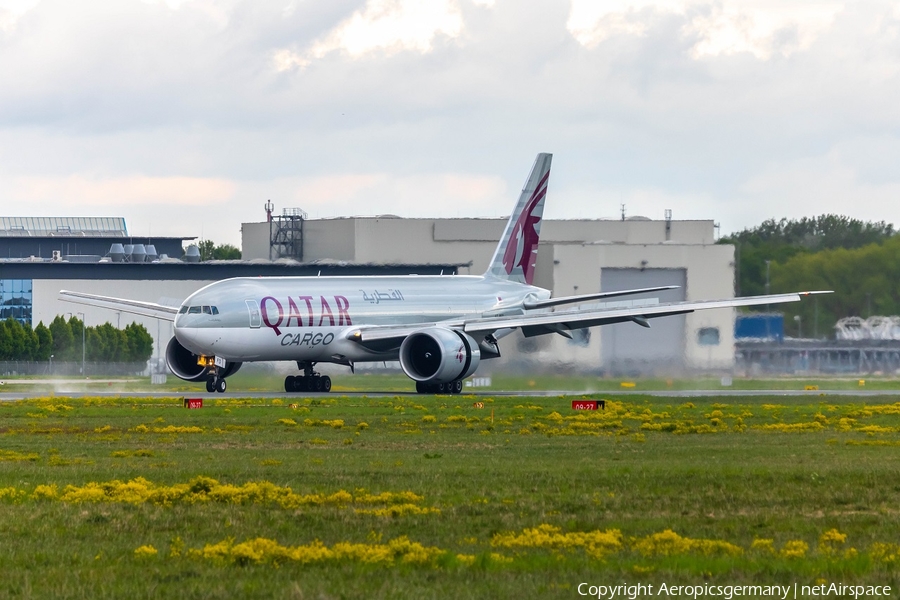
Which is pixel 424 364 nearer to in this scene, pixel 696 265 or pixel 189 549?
pixel 189 549

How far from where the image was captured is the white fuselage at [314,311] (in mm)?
48062

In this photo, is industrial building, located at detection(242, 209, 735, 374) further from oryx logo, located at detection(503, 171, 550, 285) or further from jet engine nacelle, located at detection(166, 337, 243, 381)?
jet engine nacelle, located at detection(166, 337, 243, 381)

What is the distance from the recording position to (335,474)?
71.3ft

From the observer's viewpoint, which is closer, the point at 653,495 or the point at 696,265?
the point at 653,495

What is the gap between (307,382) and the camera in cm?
5300

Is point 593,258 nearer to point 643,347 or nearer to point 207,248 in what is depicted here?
point 643,347

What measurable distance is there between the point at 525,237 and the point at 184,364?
1721 centimetres

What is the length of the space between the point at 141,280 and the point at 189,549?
95127mm

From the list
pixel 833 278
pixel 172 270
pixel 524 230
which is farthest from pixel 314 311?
pixel 172 270

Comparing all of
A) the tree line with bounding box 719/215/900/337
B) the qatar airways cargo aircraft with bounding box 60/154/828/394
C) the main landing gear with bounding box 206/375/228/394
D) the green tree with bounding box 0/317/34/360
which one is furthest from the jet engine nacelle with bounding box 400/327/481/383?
the green tree with bounding box 0/317/34/360

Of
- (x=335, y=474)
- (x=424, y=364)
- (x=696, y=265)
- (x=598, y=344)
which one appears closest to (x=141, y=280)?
(x=696, y=265)

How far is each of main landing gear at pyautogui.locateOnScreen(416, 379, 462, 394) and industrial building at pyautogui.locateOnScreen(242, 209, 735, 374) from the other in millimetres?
5736

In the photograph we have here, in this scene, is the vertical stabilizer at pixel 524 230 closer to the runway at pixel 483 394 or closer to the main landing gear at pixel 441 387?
the runway at pixel 483 394

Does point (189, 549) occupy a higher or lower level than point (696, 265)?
lower
